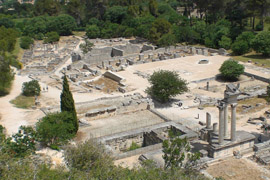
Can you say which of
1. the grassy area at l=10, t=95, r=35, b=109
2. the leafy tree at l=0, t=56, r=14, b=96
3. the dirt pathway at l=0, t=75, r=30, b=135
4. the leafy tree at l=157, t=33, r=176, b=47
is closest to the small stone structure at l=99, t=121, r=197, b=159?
the dirt pathway at l=0, t=75, r=30, b=135

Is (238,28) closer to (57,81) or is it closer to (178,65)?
(178,65)

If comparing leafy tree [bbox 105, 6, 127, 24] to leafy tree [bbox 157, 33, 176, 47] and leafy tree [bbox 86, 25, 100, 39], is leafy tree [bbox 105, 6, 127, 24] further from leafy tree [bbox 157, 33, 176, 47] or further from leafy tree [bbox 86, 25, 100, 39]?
leafy tree [bbox 157, 33, 176, 47]

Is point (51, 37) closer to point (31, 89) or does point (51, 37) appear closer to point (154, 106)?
point (31, 89)

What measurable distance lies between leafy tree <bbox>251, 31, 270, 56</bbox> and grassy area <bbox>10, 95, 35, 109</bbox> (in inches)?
1334

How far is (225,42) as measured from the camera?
200ft

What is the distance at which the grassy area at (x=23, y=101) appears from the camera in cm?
3628

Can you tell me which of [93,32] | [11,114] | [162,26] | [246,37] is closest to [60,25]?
[93,32]

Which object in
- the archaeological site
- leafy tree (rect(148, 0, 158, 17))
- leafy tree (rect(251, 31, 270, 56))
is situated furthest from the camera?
leafy tree (rect(148, 0, 158, 17))

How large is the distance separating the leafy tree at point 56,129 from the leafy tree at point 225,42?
39446 millimetres

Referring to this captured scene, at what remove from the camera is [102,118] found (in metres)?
32.8

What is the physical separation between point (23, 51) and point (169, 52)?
92.2ft

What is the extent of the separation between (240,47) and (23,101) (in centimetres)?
3449

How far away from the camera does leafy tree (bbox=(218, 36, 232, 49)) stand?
60.8m

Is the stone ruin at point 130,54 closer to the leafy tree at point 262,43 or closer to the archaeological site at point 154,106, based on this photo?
the archaeological site at point 154,106
